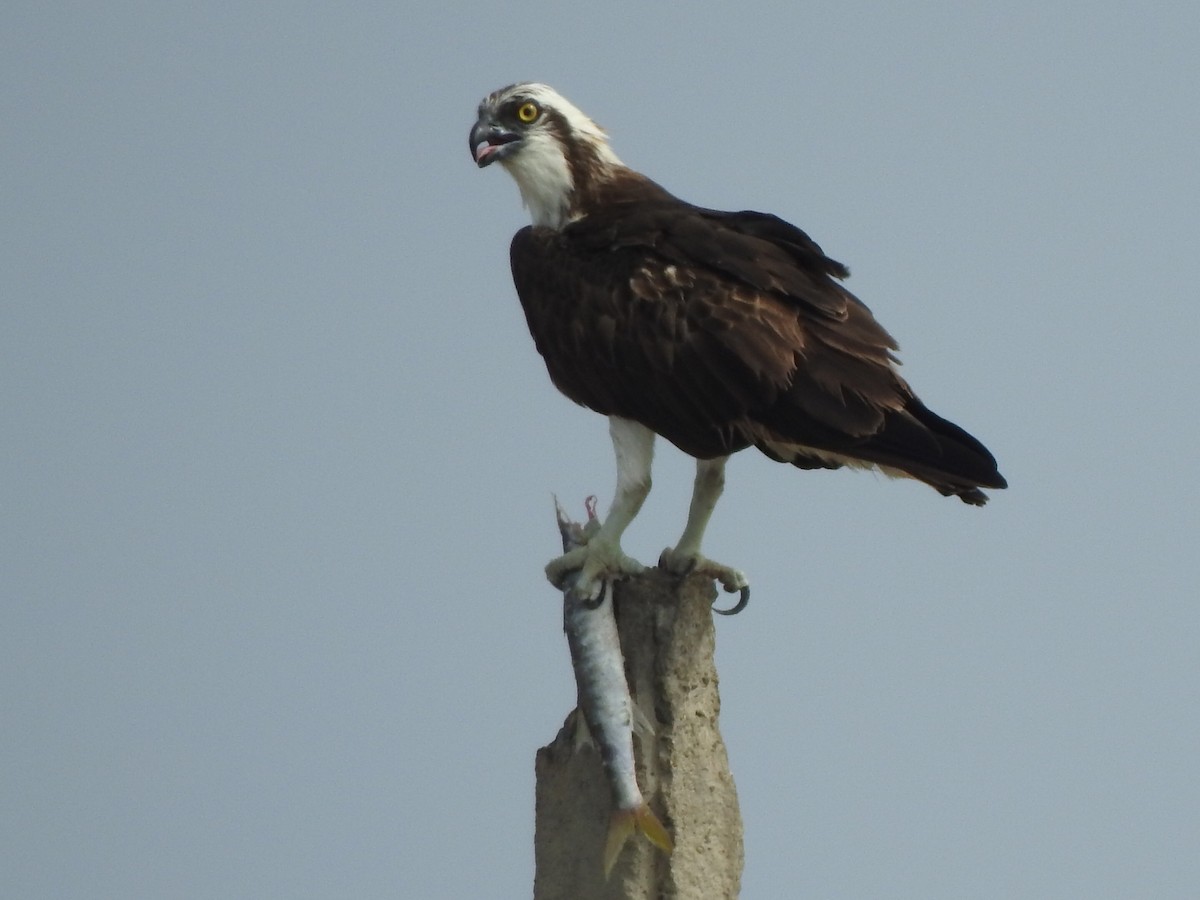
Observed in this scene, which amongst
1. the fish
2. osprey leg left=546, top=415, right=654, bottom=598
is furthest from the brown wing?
the fish

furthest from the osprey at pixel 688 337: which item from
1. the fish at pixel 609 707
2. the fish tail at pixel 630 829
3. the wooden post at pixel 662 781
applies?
the fish tail at pixel 630 829

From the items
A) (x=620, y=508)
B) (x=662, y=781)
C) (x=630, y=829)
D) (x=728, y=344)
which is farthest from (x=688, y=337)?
(x=630, y=829)

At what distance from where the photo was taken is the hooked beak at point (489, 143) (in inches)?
381

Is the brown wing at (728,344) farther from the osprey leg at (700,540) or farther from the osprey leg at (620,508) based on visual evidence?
the osprey leg at (700,540)

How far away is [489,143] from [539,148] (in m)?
0.22

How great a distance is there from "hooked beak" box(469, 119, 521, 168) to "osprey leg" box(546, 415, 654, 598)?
130 centimetres

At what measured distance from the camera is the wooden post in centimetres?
910

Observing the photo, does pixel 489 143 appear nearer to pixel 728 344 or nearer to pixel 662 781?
pixel 728 344

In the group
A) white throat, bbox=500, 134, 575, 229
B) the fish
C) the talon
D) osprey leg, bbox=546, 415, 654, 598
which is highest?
white throat, bbox=500, 134, 575, 229

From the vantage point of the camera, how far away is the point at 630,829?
895cm

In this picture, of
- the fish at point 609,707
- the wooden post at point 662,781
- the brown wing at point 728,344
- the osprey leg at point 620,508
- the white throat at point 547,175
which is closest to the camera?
the brown wing at point 728,344

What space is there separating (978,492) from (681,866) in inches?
75.8

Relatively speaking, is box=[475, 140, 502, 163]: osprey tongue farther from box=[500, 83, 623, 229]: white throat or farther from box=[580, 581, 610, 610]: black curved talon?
box=[580, 581, 610, 610]: black curved talon

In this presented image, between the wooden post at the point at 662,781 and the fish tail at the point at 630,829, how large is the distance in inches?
3.5
